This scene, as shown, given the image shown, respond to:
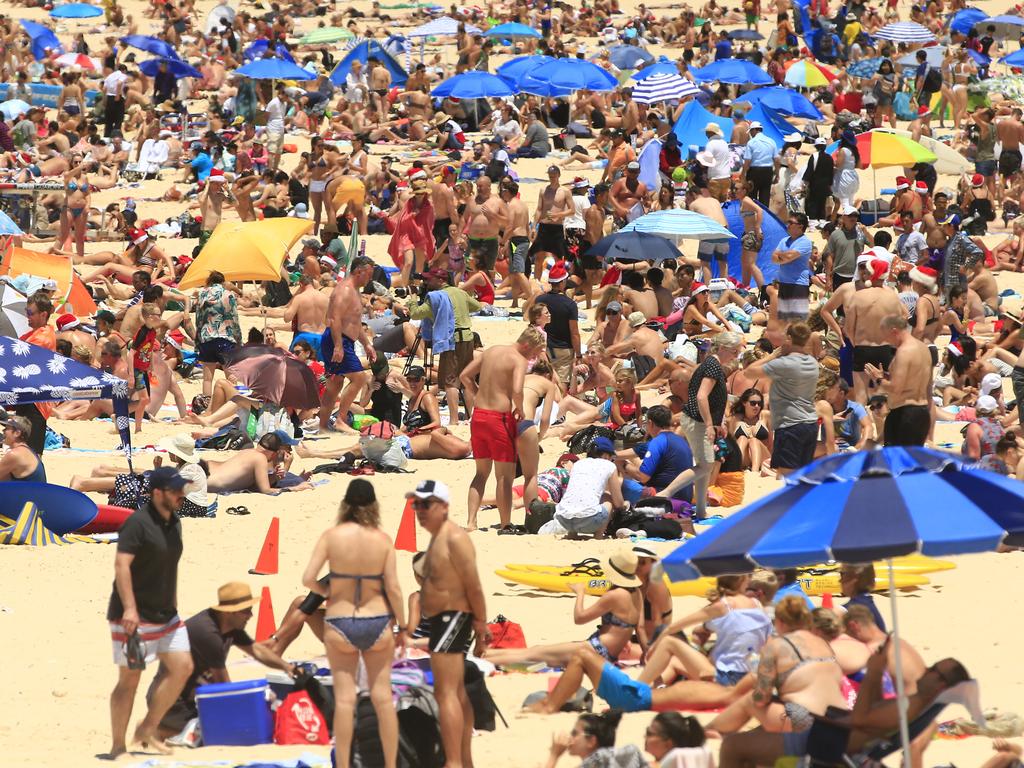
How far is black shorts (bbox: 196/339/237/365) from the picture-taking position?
1550 cm

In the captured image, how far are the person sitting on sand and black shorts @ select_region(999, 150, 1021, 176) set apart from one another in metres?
15.4

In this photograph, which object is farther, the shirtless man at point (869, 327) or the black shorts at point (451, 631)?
the shirtless man at point (869, 327)

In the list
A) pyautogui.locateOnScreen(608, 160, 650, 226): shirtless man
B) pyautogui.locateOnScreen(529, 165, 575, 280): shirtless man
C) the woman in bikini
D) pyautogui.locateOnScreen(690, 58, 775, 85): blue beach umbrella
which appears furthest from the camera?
pyautogui.locateOnScreen(690, 58, 775, 85): blue beach umbrella

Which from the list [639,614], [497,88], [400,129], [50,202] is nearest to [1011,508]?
[639,614]

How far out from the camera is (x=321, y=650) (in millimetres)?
9547

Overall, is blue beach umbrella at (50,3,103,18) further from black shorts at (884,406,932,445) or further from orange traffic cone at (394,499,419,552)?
black shorts at (884,406,932,445)

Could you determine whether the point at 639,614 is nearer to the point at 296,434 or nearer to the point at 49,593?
the point at 49,593

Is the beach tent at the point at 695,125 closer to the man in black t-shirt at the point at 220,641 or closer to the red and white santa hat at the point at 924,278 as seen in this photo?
the red and white santa hat at the point at 924,278

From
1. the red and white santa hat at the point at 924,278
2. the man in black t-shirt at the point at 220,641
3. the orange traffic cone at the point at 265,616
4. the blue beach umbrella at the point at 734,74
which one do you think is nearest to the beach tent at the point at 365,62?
the blue beach umbrella at the point at 734,74

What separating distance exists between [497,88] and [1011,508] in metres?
20.5

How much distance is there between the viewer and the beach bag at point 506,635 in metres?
9.54

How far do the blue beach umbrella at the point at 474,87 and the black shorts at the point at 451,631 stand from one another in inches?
776

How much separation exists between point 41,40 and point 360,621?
27.7m

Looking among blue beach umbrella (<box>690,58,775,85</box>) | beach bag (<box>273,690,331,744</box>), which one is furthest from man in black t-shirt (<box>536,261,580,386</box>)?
blue beach umbrella (<box>690,58,775,85</box>)
